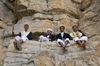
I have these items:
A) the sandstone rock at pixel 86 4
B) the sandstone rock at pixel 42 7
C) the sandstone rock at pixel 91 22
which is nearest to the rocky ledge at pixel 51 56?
the sandstone rock at pixel 91 22

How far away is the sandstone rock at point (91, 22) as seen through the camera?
6.22m

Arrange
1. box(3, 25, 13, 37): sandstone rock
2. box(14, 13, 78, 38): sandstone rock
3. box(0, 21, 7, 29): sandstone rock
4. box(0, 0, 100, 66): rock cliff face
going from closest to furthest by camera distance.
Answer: box(0, 0, 100, 66): rock cliff face < box(14, 13, 78, 38): sandstone rock < box(3, 25, 13, 37): sandstone rock < box(0, 21, 7, 29): sandstone rock

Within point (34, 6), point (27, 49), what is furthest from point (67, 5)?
point (27, 49)

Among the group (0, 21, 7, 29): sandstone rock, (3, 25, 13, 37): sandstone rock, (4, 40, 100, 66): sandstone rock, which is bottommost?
(3, 25, 13, 37): sandstone rock

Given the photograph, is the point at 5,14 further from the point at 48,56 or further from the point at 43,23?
the point at 48,56

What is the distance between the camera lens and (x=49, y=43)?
4.80 meters

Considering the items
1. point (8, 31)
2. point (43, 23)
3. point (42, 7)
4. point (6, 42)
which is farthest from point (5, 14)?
point (43, 23)

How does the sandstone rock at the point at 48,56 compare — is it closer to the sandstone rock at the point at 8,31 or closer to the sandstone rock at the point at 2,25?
the sandstone rock at the point at 8,31

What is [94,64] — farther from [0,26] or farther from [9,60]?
[0,26]

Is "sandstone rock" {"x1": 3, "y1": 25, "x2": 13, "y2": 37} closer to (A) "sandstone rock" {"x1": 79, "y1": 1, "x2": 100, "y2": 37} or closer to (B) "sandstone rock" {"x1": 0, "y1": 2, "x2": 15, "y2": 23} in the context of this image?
(B) "sandstone rock" {"x1": 0, "y1": 2, "x2": 15, "y2": 23}

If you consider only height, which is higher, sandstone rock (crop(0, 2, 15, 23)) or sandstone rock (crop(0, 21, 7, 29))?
sandstone rock (crop(0, 2, 15, 23))

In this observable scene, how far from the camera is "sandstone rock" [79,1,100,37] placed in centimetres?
622

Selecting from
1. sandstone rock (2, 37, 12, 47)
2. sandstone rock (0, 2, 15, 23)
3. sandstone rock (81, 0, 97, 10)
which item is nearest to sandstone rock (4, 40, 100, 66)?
sandstone rock (2, 37, 12, 47)

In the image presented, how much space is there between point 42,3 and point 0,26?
3.06 m
